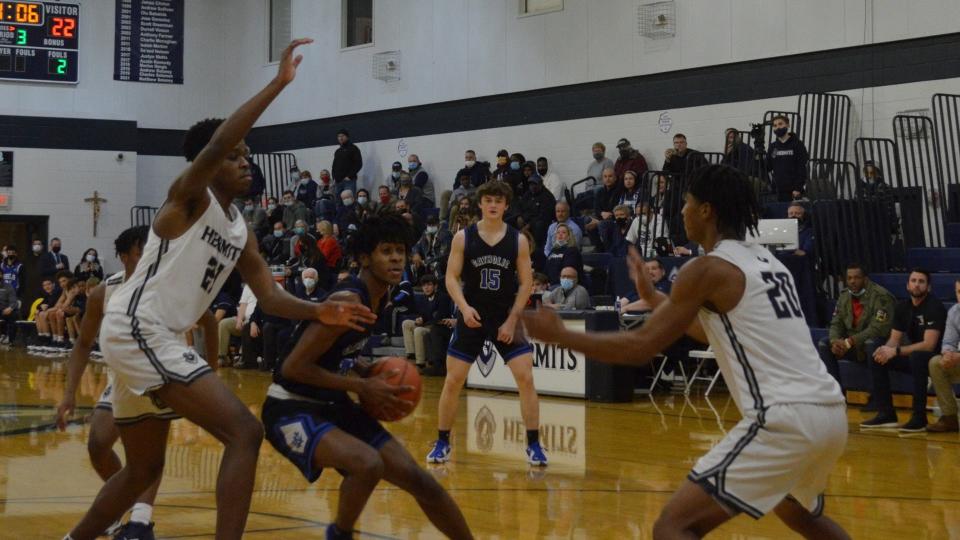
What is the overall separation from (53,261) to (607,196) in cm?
1329

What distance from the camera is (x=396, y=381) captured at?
186 inches

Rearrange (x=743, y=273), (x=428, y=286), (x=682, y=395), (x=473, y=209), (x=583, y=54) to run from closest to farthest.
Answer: (x=743, y=273) < (x=473, y=209) < (x=682, y=395) < (x=428, y=286) < (x=583, y=54)

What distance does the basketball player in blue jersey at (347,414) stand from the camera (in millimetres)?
4570

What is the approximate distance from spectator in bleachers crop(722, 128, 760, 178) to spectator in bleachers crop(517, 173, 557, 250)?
2.90 m

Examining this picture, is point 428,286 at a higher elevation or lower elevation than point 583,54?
lower

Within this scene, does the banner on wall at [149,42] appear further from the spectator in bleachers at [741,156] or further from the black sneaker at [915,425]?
the black sneaker at [915,425]

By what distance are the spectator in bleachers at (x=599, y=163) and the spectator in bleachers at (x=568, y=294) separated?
519 cm

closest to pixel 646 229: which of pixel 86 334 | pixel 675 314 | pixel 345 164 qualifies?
pixel 345 164

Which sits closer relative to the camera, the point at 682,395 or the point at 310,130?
the point at 682,395

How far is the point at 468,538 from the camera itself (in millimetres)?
4727

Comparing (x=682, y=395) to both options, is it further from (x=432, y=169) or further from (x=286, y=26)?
(x=286, y=26)

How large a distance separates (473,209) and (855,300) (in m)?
4.20

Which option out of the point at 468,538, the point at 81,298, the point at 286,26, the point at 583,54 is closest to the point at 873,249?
the point at 583,54

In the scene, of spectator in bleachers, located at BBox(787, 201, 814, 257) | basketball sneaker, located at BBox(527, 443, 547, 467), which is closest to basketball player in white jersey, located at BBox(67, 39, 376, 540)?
basketball sneaker, located at BBox(527, 443, 547, 467)
